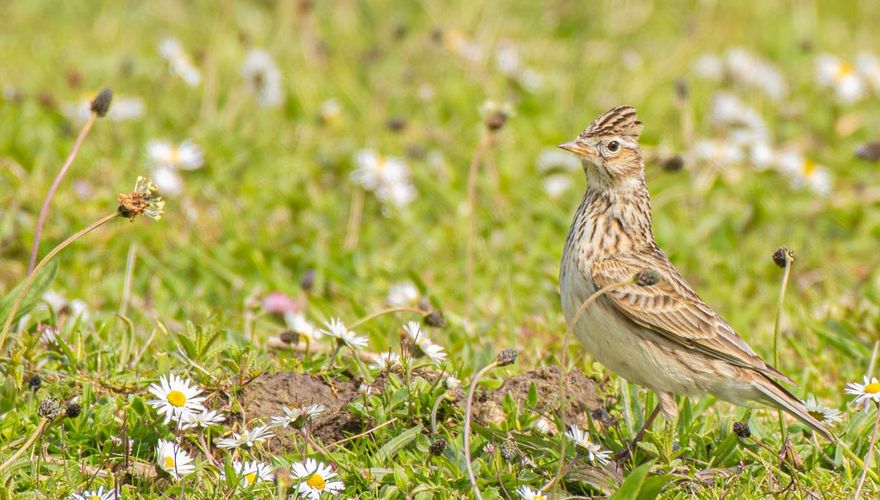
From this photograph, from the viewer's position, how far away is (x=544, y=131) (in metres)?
9.31

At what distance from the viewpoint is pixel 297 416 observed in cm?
478

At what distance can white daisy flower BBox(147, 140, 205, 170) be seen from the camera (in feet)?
25.6

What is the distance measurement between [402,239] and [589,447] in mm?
3299

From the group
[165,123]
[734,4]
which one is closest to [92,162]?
[165,123]

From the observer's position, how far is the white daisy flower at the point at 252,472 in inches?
178

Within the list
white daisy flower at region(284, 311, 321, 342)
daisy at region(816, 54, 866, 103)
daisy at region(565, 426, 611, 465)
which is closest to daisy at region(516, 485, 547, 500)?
daisy at region(565, 426, 611, 465)

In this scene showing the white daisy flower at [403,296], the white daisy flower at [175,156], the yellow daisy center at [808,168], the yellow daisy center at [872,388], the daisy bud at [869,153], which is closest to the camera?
the yellow daisy center at [872,388]

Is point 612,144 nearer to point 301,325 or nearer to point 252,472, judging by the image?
point 301,325

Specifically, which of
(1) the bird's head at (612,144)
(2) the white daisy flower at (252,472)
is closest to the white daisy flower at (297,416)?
(2) the white daisy flower at (252,472)

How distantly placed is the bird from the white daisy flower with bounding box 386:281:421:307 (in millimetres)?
1527

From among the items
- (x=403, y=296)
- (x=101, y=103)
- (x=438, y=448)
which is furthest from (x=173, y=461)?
(x=403, y=296)

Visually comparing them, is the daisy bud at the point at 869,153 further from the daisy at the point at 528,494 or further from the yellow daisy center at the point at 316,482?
the yellow daisy center at the point at 316,482

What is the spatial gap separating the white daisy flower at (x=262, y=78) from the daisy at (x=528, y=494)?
4.96 meters

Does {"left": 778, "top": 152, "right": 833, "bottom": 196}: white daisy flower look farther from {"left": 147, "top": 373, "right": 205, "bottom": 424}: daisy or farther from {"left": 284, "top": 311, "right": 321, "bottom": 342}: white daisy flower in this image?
{"left": 147, "top": 373, "right": 205, "bottom": 424}: daisy
